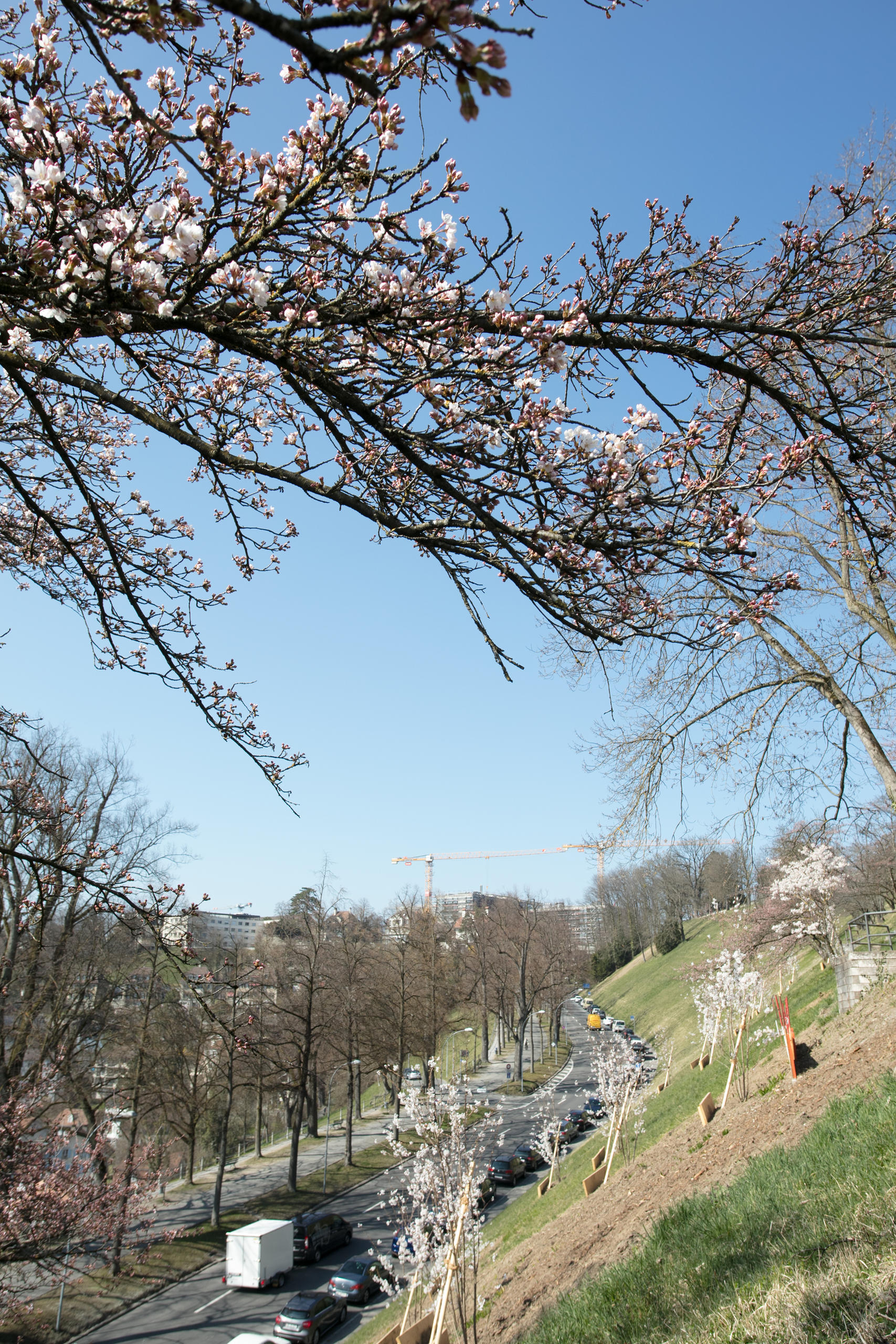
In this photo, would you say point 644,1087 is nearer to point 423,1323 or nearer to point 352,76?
point 423,1323

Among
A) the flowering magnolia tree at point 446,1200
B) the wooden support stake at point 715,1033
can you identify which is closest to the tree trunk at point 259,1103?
the flowering magnolia tree at point 446,1200

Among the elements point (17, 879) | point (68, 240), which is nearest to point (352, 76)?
point (68, 240)

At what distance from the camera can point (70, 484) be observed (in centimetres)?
530

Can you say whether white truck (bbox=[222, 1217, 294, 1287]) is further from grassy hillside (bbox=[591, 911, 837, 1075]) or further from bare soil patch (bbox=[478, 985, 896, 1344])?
grassy hillside (bbox=[591, 911, 837, 1075])

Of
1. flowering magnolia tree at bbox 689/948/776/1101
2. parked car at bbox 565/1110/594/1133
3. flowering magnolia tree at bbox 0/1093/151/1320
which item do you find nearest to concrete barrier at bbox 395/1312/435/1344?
flowering magnolia tree at bbox 0/1093/151/1320

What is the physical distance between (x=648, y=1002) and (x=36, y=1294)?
109 ft

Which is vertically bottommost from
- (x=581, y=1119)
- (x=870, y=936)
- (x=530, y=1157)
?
(x=530, y=1157)

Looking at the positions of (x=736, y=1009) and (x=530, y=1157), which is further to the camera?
(x=530, y=1157)

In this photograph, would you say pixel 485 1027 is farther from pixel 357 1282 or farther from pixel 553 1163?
pixel 357 1282

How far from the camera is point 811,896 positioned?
21.3 m

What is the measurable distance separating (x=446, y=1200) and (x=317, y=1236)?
37.9 feet

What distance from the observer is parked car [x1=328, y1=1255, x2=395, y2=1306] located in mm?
15789

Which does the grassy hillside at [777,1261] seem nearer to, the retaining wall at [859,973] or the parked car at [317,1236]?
the retaining wall at [859,973]

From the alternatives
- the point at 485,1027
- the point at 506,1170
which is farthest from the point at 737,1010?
the point at 485,1027
